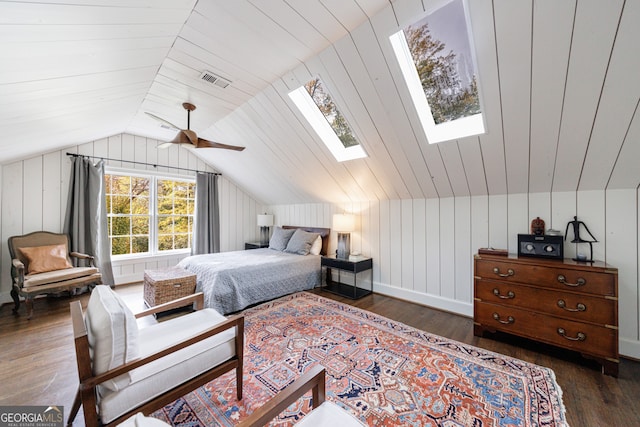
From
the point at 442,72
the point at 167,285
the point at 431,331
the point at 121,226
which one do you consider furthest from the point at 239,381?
the point at 121,226

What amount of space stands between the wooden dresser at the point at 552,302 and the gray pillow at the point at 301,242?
97.0 inches

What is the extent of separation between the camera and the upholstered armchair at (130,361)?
3.54 feet

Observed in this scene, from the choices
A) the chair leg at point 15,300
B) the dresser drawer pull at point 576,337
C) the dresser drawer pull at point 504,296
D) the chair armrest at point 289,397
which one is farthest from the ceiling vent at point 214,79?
the dresser drawer pull at point 576,337

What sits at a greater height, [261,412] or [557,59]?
[557,59]

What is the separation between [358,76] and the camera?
2.19 meters

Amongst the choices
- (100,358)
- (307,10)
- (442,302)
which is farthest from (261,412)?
(442,302)

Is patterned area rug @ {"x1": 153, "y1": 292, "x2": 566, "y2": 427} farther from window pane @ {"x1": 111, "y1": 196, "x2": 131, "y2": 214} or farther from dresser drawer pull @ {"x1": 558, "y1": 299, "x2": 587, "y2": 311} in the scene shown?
window pane @ {"x1": 111, "y1": 196, "x2": 131, "y2": 214}

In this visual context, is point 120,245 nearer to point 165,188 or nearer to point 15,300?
point 165,188

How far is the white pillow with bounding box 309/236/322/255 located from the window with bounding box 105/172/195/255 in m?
2.74

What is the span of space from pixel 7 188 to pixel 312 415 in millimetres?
4950

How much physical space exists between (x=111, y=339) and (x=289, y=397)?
853mm

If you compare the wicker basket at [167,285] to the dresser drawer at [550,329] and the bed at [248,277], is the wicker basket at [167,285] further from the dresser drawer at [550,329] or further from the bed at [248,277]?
the dresser drawer at [550,329]

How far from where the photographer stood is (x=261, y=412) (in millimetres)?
925

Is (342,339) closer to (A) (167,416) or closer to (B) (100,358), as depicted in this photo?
(A) (167,416)
